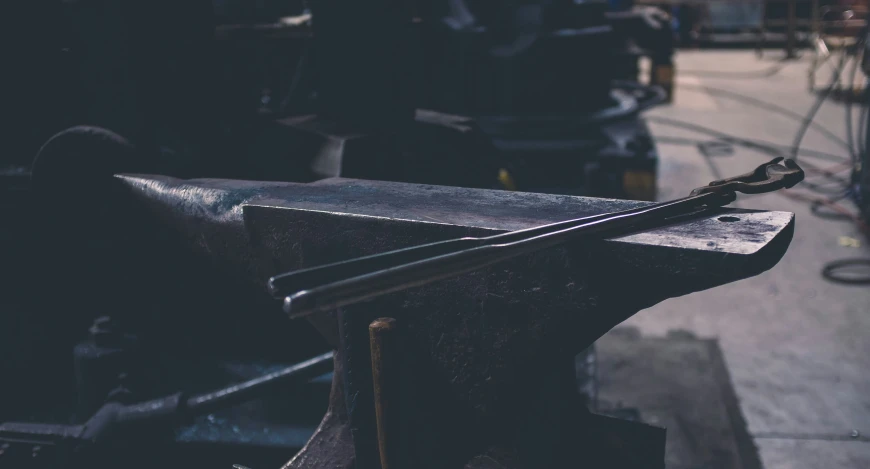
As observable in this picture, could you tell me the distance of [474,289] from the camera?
1.00 meters

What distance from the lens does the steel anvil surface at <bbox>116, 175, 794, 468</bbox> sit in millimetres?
917

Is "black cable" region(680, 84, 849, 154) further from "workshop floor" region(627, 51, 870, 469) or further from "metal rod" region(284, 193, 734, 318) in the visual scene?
"metal rod" region(284, 193, 734, 318)

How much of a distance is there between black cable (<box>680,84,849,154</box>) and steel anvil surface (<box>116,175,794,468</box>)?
4.80 m

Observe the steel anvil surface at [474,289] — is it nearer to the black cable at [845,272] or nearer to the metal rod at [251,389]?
the metal rod at [251,389]

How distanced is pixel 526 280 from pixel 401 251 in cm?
20

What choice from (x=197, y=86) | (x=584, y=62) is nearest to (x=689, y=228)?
(x=197, y=86)

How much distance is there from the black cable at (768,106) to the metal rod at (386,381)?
4957 millimetres

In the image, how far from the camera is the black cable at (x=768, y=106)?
5239 millimetres

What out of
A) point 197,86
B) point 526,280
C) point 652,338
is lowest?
point 652,338

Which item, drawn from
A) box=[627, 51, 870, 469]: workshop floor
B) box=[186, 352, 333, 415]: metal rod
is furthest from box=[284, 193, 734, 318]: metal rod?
box=[627, 51, 870, 469]: workshop floor

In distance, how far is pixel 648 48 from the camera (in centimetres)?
582

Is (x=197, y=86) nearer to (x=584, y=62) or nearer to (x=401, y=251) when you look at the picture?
(x=401, y=251)

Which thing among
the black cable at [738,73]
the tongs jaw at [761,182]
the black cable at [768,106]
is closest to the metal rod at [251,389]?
the tongs jaw at [761,182]

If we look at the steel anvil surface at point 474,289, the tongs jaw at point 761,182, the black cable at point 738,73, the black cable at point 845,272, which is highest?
the tongs jaw at point 761,182
